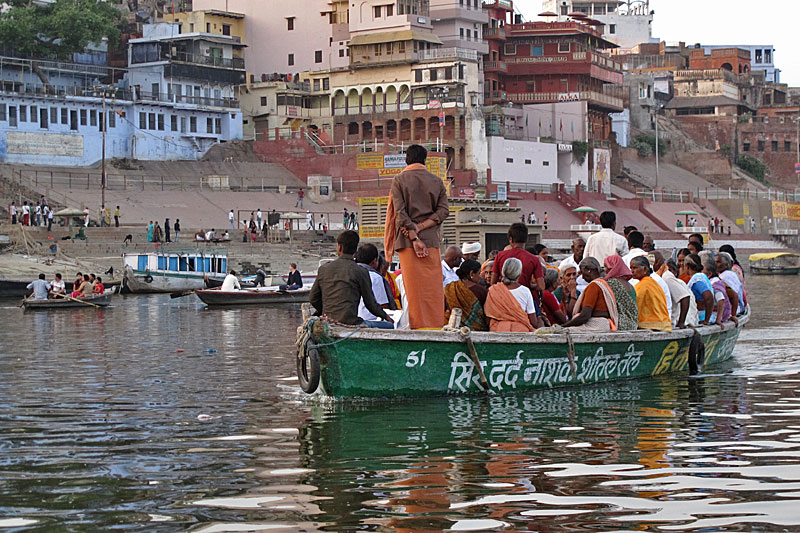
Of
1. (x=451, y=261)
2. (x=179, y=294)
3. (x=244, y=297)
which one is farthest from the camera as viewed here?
(x=179, y=294)

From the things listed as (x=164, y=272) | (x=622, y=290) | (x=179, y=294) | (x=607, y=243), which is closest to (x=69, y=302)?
(x=179, y=294)

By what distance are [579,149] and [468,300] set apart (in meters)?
66.6

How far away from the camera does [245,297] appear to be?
3656cm

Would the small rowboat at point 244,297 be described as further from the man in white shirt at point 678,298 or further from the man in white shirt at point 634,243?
the man in white shirt at point 678,298

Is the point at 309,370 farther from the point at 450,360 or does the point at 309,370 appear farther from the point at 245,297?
the point at 245,297

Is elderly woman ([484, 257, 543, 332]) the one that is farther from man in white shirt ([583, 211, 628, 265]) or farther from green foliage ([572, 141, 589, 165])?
green foliage ([572, 141, 589, 165])

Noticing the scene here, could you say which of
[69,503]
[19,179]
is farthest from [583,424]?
[19,179]

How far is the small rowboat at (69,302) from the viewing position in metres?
33.9

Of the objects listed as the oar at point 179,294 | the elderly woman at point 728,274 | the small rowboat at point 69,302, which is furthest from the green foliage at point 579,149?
the elderly woman at point 728,274

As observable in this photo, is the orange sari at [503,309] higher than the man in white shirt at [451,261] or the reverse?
the reverse

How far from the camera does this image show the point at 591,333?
45.6 feet

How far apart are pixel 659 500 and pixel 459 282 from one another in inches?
228

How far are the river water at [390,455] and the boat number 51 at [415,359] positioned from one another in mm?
411

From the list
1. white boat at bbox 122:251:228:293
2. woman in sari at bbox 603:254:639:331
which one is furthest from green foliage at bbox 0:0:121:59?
woman in sari at bbox 603:254:639:331
